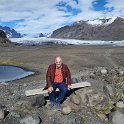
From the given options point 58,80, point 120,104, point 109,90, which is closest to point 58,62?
point 58,80

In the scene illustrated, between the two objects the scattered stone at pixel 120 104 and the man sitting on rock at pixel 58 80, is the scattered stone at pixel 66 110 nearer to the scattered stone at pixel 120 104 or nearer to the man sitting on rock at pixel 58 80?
the man sitting on rock at pixel 58 80

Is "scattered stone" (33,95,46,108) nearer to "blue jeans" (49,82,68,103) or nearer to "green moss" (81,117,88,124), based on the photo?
"blue jeans" (49,82,68,103)

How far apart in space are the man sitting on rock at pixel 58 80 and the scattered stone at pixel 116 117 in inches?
74.2

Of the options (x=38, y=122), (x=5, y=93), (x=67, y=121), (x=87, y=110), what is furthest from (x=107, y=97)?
(x=5, y=93)

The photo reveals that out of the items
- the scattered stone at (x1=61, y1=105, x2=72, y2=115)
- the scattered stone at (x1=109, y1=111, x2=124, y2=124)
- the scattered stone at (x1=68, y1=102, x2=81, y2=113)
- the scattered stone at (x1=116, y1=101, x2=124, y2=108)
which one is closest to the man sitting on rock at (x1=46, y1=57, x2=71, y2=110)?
the scattered stone at (x1=61, y1=105, x2=72, y2=115)

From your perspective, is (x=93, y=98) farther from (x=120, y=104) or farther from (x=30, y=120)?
(x=30, y=120)

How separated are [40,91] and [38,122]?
1.77m

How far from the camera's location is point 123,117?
44.0 feet

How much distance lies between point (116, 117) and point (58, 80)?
8.18 feet

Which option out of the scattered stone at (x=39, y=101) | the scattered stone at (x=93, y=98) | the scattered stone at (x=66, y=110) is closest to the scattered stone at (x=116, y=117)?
the scattered stone at (x=93, y=98)

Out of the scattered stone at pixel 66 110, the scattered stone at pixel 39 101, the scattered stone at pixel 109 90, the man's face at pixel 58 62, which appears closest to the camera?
the man's face at pixel 58 62

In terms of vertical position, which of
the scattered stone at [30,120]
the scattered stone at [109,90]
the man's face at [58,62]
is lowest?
the scattered stone at [30,120]

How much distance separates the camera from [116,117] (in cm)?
1343

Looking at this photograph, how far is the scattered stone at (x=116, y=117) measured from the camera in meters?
13.3
